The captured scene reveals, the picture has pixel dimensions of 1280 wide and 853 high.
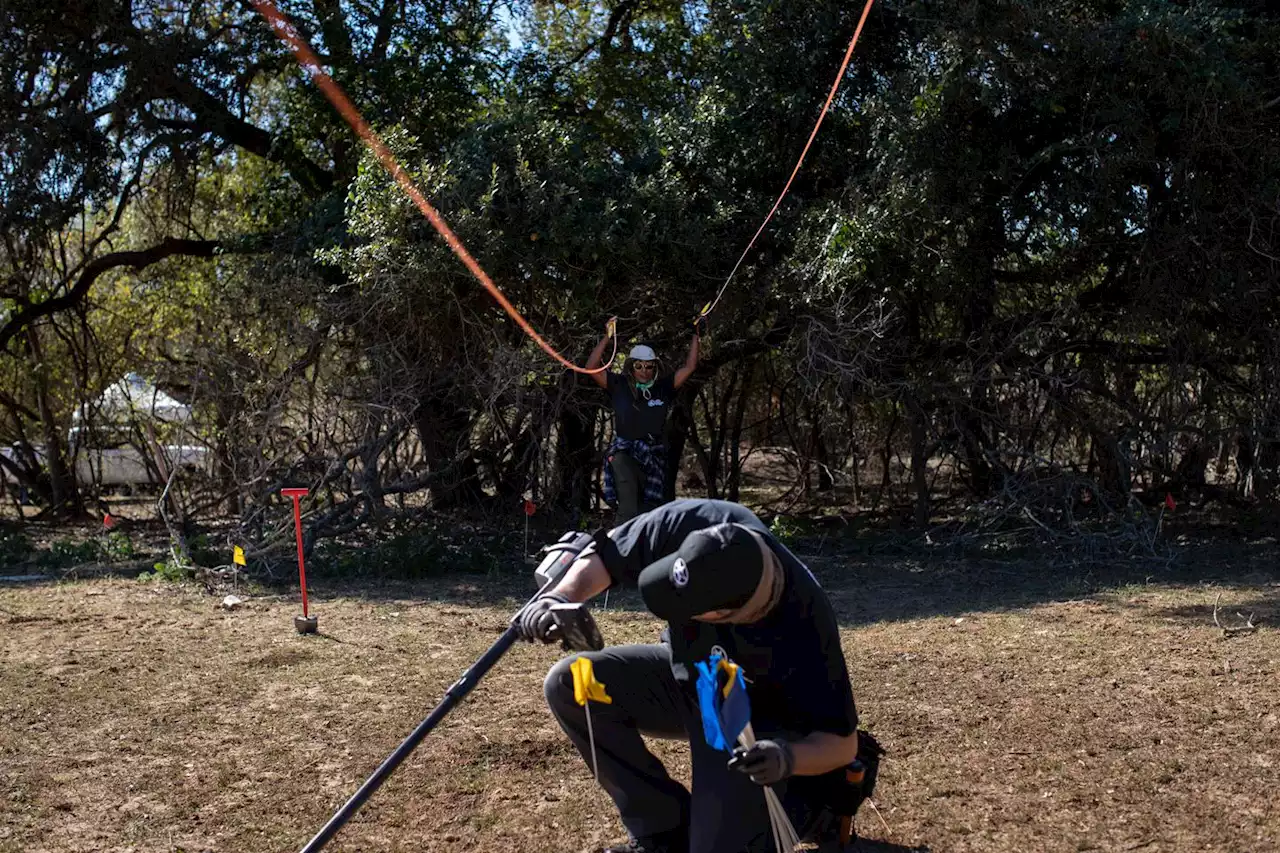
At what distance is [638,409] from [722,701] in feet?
19.2

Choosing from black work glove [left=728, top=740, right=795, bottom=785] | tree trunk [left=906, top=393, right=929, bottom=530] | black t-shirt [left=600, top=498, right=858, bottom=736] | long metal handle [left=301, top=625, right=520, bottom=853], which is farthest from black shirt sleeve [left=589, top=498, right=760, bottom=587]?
tree trunk [left=906, top=393, right=929, bottom=530]

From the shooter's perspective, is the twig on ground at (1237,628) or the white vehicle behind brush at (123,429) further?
the white vehicle behind brush at (123,429)

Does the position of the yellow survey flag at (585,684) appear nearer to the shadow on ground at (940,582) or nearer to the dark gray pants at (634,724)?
the dark gray pants at (634,724)

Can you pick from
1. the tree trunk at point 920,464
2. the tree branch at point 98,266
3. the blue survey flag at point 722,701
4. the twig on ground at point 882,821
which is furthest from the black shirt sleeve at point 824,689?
the tree branch at point 98,266

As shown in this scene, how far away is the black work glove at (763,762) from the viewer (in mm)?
2771

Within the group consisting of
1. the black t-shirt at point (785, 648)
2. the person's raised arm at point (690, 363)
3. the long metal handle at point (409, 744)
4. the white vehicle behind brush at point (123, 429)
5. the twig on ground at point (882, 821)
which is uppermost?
the person's raised arm at point (690, 363)

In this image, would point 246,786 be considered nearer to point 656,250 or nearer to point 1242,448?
point 656,250

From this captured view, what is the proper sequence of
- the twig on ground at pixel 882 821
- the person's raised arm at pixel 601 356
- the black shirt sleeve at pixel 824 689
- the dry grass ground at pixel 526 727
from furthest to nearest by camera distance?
the person's raised arm at pixel 601 356
the dry grass ground at pixel 526 727
the twig on ground at pixel 882 821
the black shirt sleeve at pixel 824 689

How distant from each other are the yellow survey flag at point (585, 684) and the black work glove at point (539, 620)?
140mm

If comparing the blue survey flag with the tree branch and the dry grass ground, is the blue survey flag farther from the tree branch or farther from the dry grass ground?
the tree branch

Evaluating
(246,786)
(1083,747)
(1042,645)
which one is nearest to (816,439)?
(1042,645)

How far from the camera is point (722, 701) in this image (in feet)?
9.43

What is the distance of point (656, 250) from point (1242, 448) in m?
5.09

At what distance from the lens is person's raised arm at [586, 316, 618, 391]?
28.8 ft
